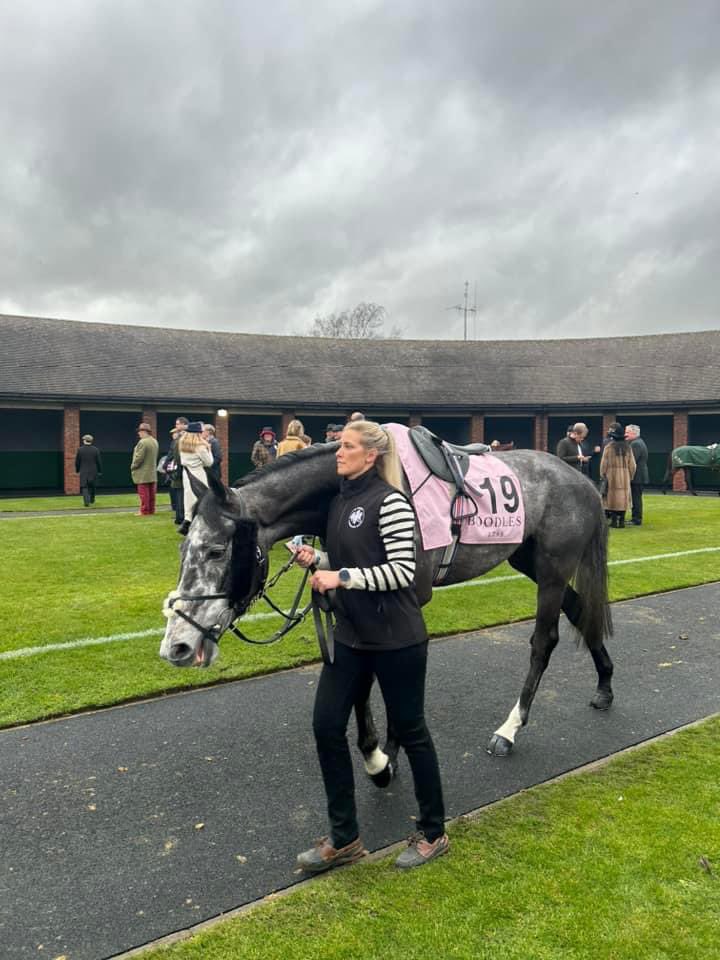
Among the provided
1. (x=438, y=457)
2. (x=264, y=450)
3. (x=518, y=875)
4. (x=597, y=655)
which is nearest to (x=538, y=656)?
(x=597, y=655)

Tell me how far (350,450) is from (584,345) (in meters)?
34.0

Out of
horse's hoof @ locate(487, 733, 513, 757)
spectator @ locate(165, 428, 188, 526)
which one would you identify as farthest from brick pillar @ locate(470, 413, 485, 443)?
horse's hoof @ locate(487, 733, 513, 757)

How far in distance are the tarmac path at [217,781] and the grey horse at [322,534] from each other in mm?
318

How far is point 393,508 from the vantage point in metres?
2.91

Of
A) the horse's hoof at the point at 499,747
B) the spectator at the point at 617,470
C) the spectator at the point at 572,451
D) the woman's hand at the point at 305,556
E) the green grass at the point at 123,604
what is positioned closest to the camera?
the woman's hand at the point at 305,556

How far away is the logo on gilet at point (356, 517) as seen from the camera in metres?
2.94

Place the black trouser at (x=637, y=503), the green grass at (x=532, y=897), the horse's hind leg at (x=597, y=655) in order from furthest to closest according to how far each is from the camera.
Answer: the black trouser at (x=637, y=503), the horse's hind leg at (x=597, y=655), the green grass at (x=532, y=897)

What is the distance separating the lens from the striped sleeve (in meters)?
2.81

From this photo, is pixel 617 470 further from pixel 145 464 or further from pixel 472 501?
pixel 472 501

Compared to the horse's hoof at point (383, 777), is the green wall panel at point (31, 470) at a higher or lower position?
higher

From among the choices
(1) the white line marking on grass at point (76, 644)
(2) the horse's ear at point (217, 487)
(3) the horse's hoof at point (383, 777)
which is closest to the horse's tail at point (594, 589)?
(3) the horse's hoof at point (383, 777)

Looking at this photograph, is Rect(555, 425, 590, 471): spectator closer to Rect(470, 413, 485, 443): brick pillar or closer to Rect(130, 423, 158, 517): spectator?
Rect(130, 423, 158, 517): spectator

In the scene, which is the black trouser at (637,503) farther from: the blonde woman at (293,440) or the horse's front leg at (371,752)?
the horse's front leg at (371,752)

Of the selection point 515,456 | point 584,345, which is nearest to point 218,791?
point 515,456
